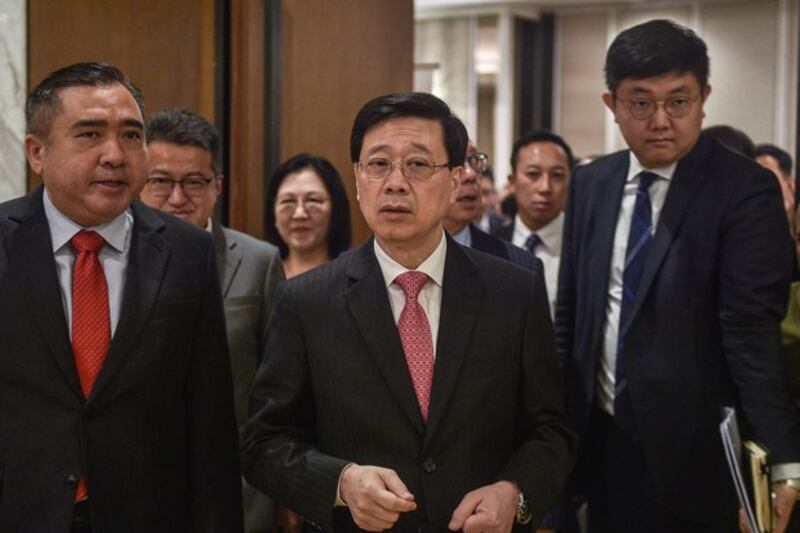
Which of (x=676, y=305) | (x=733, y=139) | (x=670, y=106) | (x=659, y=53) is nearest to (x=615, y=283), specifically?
(x=676, y=305)

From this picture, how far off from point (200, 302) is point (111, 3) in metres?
1.48

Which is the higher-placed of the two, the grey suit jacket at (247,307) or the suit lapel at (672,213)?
the suit lapel at (672,213)

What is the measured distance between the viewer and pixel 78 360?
1867mm

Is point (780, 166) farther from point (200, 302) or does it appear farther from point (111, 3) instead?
point (200, 302)

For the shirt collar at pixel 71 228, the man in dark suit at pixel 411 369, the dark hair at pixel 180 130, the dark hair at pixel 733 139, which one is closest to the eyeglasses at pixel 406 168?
the man in dark suit at pixel 411 369

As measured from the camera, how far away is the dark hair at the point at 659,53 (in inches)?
96.1

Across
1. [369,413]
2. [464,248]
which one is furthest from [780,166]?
[369,413]

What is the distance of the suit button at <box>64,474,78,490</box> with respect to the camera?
1.82 metres

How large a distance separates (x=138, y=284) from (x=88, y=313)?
→ 0.36 ft

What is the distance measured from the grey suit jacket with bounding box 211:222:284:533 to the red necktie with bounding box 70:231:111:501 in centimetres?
76

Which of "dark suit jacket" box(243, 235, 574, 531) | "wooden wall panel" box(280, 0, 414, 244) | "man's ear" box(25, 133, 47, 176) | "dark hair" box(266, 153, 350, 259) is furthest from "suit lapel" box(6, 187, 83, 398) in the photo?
"wooden wall panel" box(280, 0, 414, 244)

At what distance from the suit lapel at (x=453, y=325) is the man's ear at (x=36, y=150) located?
2.74 feet

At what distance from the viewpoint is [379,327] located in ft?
6.49

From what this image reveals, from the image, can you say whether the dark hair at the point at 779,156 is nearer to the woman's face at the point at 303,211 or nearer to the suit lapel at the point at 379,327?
the woman's face at the point at 303,211
